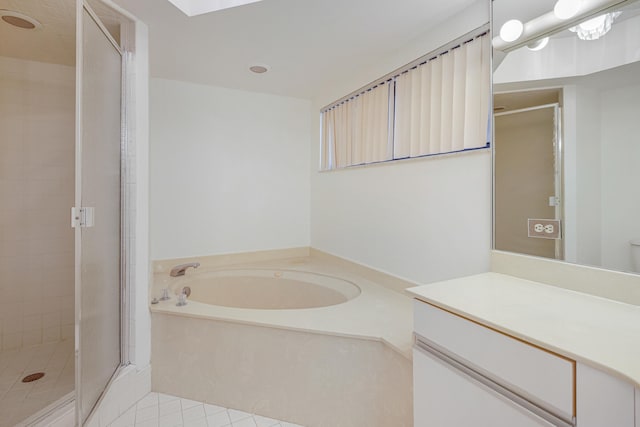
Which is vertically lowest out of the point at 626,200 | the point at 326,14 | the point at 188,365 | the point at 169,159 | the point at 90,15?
the point at 188,365

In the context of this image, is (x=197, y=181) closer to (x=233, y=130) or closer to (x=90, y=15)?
(x=233, y=130)

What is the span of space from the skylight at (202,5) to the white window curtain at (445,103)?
1.10 m

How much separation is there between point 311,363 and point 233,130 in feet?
7.44

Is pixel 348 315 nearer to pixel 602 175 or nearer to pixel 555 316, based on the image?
pixel 555 316

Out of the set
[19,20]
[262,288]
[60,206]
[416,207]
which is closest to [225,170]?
[262,288]

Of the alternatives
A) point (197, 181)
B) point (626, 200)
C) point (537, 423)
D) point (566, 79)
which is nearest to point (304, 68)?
point (197, 181)

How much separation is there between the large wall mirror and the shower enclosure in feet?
6.35

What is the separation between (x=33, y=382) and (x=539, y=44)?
3332 millimetres

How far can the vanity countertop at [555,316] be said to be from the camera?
0.66 metres

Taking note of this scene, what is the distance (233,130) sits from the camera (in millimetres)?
2877

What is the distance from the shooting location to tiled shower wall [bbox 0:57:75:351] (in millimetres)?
2154

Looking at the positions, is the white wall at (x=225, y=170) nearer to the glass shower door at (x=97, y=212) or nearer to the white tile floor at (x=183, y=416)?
the glass shower door at (x=97, y=212)

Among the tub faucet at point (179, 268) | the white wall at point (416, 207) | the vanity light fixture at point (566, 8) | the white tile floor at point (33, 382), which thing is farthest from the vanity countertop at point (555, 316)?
the white tile floor at point (33, 382)

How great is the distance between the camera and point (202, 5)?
64.1 inches
